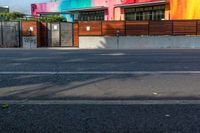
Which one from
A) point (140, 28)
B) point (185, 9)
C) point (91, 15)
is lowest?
point (140, 28)

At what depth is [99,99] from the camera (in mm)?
9258

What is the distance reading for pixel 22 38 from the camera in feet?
118

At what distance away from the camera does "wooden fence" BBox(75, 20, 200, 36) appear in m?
34.4

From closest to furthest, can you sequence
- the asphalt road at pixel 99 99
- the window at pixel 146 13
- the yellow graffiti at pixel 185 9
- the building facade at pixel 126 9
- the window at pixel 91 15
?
the asphalt road at pixel 99 99 → the yellow graffiti at pixel 185 9 → the building facade at pixel 126 9 → the window at pixel 146 13 → the window at pixel 91 15

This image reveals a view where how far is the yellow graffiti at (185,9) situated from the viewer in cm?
3844

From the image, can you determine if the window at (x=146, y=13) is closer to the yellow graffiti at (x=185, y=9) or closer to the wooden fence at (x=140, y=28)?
the yellow graffiti at (x=185, y=9)

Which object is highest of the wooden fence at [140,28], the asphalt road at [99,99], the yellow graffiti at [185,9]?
the yellow graffiti at [185,9]

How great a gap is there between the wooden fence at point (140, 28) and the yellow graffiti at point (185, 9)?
4179 mm

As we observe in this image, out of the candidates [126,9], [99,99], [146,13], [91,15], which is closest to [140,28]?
[146,13]

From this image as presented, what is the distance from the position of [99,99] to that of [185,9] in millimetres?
31870

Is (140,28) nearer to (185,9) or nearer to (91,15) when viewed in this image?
(185,9)

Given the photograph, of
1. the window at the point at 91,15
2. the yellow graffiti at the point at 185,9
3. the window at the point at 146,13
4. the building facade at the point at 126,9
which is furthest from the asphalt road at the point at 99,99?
the window at the point at 91,15
